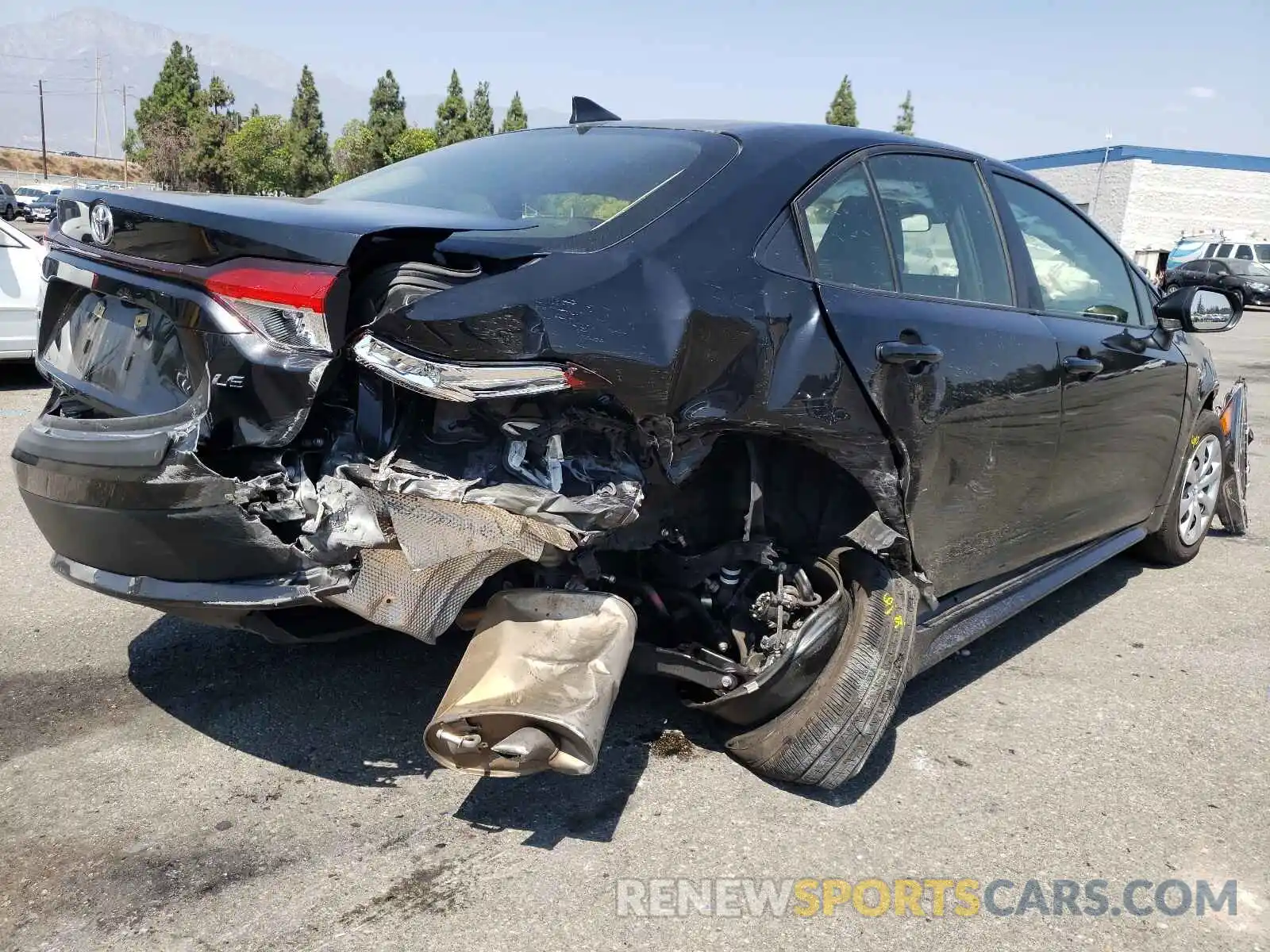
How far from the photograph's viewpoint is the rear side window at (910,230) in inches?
118

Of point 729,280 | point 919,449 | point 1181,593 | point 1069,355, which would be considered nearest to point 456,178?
point 729,280

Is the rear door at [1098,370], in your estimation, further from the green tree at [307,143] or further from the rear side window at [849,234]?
the green tree at [307,143]

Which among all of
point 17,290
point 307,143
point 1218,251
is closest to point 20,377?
point 17,290

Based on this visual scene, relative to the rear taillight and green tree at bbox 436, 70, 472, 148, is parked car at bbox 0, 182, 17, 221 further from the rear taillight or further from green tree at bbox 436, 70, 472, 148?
the rear taillight

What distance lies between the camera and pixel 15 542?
4.88m

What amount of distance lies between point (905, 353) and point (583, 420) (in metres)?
0.99

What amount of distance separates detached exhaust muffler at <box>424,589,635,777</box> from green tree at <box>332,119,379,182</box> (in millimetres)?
44509

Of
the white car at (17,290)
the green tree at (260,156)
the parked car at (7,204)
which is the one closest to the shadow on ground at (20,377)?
the white car at (17,290)

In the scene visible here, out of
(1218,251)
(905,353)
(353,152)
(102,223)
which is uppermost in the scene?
(353,152)

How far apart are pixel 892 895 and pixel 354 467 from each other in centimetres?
168

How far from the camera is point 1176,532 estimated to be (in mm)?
5141

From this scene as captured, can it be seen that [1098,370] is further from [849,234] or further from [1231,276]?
[1231,276]

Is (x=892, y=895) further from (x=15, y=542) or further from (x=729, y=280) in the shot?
(x=15, y=542)

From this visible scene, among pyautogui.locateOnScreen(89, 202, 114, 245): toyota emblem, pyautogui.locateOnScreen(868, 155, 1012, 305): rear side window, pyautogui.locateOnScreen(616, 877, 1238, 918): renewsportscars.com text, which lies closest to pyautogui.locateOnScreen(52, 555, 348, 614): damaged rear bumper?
pyautogui.locateOnScreen(89, 202, 114, 245): toyota emblem
